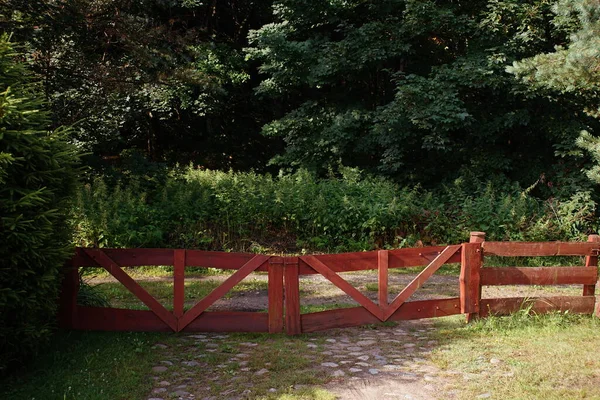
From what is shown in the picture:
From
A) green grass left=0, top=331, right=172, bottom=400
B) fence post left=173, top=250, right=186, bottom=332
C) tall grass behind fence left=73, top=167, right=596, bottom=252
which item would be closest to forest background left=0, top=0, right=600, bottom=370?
tall grass behind fence left=73, top=167, right=596, bottom=252

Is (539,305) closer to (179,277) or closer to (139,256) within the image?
(179,277)

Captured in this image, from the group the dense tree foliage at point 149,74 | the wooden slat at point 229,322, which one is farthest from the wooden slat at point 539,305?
the dense tree foliage at point 149,74

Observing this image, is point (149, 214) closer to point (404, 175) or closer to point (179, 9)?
point (404, 175)

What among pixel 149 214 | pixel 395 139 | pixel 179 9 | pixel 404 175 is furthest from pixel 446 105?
pixel 179 9

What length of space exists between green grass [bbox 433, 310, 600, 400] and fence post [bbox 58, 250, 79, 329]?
3.90 meters

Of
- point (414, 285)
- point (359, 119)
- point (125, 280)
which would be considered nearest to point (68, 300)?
point (125, 280)

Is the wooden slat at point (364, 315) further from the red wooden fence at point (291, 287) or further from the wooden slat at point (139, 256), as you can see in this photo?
the wooden slat at point (139, 256)

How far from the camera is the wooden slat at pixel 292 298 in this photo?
6172mm

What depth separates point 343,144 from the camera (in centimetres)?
1564

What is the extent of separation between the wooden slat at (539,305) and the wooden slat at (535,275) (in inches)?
8.5

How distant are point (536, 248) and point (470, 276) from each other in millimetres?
979

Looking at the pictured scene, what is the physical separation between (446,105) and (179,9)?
12.1 meters

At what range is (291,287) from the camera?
20.3 ft

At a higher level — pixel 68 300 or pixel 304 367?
pixel 68 300
